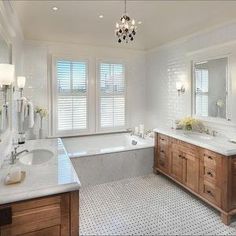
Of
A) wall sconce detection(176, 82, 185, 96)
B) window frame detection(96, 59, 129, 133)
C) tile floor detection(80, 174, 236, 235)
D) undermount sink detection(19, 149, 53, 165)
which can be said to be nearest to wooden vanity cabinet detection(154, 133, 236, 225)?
tile floor detection(80, 174, 236, 235)

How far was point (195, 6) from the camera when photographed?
271 centimetres

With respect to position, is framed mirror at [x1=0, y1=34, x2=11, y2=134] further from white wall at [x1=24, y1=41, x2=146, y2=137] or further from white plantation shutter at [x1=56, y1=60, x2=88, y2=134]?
white plantation shutter at [x1=56, y1=60, x2=88, y2=134]

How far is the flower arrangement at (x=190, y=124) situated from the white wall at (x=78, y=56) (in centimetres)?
180

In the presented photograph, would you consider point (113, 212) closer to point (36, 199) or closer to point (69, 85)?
point (36, 199)

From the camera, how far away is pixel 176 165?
349 cm

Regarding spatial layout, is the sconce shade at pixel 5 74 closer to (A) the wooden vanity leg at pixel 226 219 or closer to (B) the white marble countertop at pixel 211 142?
(B) the white marble countertop at pixel 211 142

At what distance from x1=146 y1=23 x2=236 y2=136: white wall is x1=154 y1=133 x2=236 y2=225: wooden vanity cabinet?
2.97 ft

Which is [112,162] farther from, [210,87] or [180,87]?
[210,87]

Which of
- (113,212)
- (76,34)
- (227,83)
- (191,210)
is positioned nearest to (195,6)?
(227,83)

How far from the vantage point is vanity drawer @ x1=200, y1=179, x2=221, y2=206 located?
2.69m

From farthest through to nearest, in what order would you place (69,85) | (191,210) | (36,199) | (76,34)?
(69,85), (76,34), (191,210), (36,199)

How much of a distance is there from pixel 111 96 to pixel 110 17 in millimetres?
2225

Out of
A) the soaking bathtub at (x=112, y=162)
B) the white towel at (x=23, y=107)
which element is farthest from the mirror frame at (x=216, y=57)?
the white towel at (x=23, y=107)

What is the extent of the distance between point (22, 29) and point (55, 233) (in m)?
3.38
